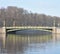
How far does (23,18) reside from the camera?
2277 inches

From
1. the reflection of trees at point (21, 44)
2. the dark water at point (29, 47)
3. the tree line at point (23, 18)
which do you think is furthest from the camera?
the tree line at point (23, 18)

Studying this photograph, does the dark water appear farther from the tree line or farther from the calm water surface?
the tree line

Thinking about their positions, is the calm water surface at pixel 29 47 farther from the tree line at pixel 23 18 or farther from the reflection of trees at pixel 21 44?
the tree line at pixel 23 18

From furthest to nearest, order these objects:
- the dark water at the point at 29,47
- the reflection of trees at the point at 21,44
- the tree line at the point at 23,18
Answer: the tree line at the point at 23,18 < the reflection of trees at the point at 21,44 < the dark water at the point at 29,47

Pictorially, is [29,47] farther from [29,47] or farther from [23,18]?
[23,18]

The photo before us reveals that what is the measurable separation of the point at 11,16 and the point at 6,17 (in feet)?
4.37

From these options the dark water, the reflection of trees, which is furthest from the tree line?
the dark water

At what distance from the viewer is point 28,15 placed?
60.6 meters

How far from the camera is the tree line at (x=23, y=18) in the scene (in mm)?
54406

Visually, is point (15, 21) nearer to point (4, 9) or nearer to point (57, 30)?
point (4, 9)

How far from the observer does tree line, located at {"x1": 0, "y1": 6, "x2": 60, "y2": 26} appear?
178ft

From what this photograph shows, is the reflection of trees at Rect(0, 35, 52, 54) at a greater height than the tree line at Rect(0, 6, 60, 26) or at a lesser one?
lesser

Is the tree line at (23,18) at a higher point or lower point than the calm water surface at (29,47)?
higher

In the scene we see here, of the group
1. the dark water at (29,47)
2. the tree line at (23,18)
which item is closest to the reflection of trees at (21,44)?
the dark water at (29,47)
